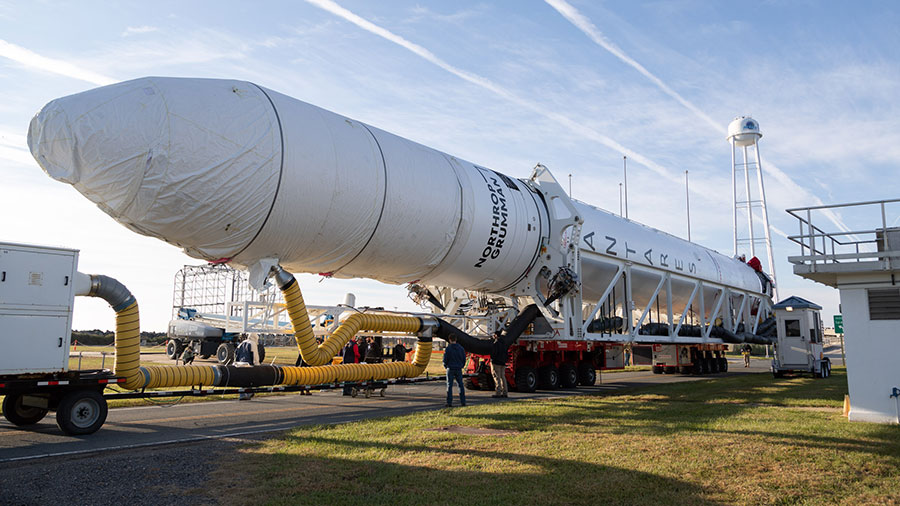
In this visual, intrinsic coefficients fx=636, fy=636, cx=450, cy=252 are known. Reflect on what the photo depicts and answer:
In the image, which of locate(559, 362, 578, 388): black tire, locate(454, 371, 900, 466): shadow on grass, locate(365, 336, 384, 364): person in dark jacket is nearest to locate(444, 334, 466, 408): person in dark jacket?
locate(454, 371, 900, 466): shadow on grass

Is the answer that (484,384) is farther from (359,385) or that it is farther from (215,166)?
(215,166)

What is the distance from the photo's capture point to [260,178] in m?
9.84

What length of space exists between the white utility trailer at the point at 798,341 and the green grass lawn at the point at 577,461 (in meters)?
12.1

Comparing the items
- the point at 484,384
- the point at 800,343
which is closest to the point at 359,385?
the point at 484,384

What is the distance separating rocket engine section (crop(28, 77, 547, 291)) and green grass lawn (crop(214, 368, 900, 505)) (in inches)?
130

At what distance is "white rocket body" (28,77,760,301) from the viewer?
8891mm

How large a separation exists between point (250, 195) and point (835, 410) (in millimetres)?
10915

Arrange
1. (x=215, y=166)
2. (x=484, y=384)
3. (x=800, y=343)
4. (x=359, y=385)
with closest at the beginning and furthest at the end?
1. (x=215, y=166)
2. (x=359, y=385)
3. (x=484, y=384)
4. (x=800, y=343)

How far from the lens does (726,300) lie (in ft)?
82.1

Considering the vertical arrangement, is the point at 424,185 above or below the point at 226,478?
above

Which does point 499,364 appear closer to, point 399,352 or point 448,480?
point 399,352

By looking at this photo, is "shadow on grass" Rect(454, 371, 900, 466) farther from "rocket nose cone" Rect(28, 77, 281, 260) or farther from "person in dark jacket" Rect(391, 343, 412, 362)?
"person in dark jacket" Rect(391, 343, 412, 362)

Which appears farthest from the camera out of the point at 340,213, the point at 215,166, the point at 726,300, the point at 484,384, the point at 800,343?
the point at 726,300

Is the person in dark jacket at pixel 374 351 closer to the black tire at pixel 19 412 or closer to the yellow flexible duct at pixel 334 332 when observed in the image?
the yellow flexible duct at pixel 334 332
